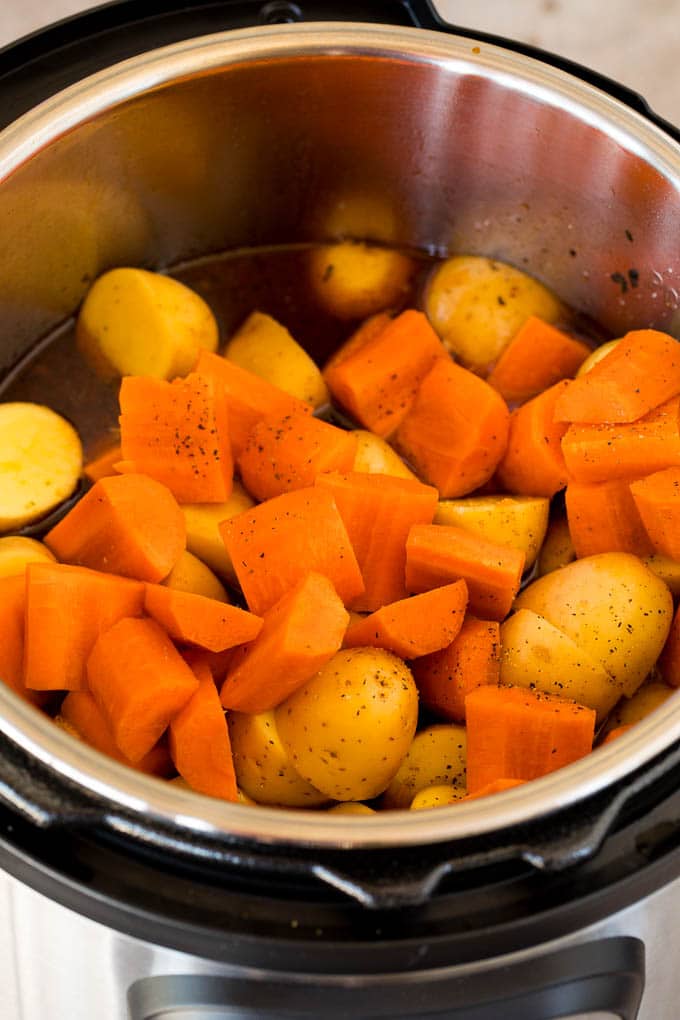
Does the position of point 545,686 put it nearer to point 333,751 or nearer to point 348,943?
point 333,751

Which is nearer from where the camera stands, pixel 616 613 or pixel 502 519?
pixel 616 613

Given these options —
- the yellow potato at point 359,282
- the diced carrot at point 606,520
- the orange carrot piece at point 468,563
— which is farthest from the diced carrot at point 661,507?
the yellow potato at point 359,282

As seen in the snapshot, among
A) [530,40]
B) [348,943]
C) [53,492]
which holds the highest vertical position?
[530,40]

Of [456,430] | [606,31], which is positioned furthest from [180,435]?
[606,31]

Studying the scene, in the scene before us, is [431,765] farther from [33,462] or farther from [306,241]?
[306,241]

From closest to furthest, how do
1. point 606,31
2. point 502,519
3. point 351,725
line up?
point 351,725, point 502,519, point 606,31

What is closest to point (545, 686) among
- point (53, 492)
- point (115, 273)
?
point (53, 492)
